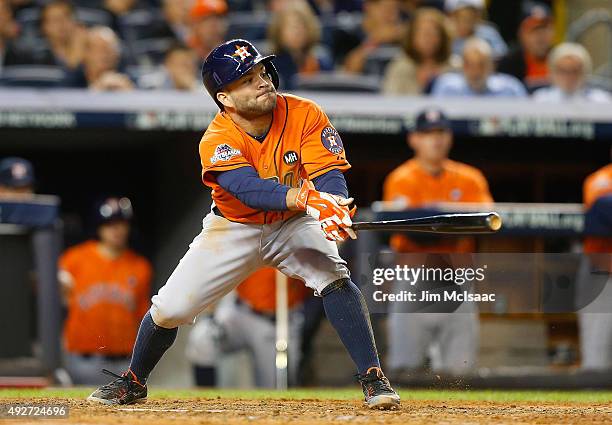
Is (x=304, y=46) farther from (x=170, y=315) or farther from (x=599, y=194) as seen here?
(x=170, y=315)

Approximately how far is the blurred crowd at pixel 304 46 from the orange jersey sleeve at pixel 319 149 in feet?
13.5

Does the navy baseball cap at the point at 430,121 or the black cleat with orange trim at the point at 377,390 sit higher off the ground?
the navy baseball cap at the point at 430,121

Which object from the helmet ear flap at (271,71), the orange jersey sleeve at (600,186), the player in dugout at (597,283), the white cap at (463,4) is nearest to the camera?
the helmet ear flap at (271,71)

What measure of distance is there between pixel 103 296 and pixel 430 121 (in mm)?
2634

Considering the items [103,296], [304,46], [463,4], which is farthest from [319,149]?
[463,4]

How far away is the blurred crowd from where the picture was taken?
31.2 ft

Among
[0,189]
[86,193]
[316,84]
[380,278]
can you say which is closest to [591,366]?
[380,278]

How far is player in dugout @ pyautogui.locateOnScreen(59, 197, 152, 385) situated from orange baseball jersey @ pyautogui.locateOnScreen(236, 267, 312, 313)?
37.0 inches

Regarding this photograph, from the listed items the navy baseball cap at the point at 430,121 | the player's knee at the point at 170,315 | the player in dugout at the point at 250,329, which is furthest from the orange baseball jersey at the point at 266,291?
the player's knee at the point at 170,315

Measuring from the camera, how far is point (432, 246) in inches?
291

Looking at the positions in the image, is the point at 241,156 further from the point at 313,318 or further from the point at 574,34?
the point at 574,34

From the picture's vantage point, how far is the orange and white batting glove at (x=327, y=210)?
4.71 metres

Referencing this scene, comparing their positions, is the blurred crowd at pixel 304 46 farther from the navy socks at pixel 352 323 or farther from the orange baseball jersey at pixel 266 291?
the navy socks at pixel 352 323

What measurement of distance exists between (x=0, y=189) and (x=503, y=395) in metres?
3.67
